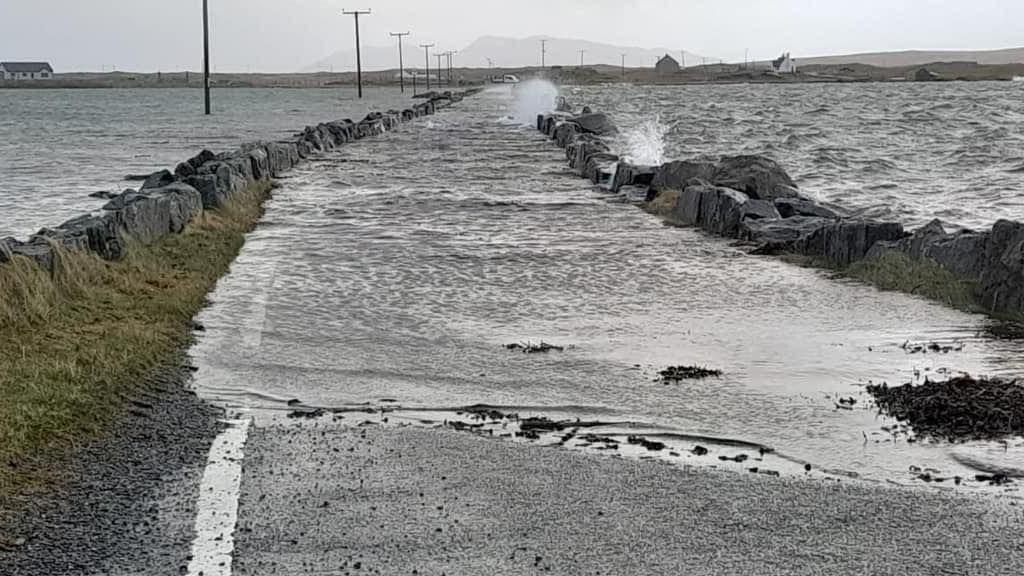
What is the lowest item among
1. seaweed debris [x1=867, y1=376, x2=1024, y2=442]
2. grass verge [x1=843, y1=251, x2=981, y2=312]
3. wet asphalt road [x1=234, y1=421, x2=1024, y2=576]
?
wet asphalt road [x1=234, y1=421, x2=1024, y2=576]

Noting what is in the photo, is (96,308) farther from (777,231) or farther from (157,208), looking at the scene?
(777,231)

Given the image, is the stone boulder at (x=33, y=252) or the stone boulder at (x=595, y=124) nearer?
the stone boulder at (x=33, y=252)

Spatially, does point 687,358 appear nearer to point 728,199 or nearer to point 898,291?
point 898,291

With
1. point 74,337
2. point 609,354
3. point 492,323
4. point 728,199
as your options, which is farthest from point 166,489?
point 728,199

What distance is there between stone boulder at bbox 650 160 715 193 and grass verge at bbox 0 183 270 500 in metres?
8.37

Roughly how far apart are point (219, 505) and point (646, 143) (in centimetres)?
3339

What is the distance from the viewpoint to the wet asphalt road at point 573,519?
4.80 m

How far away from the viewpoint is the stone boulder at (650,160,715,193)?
61.9ft

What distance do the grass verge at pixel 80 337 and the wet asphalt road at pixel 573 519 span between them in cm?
101

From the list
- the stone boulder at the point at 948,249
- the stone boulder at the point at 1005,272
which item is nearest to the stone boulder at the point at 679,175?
the stone boulder at the point at 948,249

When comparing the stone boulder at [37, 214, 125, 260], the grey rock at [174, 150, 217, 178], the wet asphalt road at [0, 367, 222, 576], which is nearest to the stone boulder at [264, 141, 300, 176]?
the grey rock at [174, 150, 217, 178]

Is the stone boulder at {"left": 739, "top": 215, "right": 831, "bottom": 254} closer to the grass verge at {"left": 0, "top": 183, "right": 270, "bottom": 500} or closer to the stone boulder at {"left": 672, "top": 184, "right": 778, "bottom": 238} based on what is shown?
the stone boulder at {"left": 672, "top": 184, "right": 778, "bottom": 238}

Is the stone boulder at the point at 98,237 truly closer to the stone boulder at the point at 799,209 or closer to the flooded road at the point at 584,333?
the flooded road at the point at 584,333

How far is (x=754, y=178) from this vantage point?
60.7 feet
